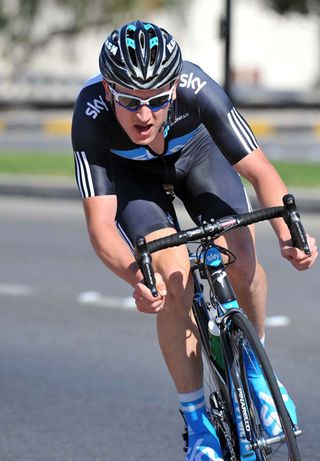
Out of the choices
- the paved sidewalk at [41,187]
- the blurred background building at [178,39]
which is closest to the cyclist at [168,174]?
the paved sidewalk at [41,187]

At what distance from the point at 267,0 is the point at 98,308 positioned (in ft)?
94.7

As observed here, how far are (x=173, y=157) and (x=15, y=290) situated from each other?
5013mm

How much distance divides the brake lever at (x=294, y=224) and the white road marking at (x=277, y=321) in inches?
157

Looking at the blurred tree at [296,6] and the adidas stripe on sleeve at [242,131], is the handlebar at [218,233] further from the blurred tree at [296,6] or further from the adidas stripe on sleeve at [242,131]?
the blurred tree at [296,6]

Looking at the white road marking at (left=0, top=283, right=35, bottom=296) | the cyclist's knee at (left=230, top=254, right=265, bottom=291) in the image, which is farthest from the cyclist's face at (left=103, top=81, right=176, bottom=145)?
the white road marking at (left=0, top=283, right=35, bottom=296)

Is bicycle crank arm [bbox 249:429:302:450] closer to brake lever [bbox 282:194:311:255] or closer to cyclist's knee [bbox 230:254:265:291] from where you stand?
brake lever [bbox 282:194:311:255]

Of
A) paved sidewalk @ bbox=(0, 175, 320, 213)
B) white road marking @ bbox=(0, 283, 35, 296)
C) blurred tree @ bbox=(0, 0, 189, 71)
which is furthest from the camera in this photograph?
blurred tree @ bbox=(0, 0, 189, 71)

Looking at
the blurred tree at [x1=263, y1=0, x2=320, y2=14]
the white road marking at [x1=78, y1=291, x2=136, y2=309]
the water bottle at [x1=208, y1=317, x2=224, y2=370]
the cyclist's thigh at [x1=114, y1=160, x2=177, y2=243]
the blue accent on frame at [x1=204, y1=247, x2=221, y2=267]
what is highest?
the blurred tree at [x1=263, y1=0, x2=320, y2=14]

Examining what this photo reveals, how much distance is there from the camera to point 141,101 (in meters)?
4.64

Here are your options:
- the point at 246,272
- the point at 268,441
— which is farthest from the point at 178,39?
the point at 268,441

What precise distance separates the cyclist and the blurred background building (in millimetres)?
17798

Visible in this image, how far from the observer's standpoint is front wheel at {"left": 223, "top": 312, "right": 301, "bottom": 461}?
14.1 feet

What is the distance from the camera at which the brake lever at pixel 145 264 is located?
4.44 metres

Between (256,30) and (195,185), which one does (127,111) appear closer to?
(195,185)
